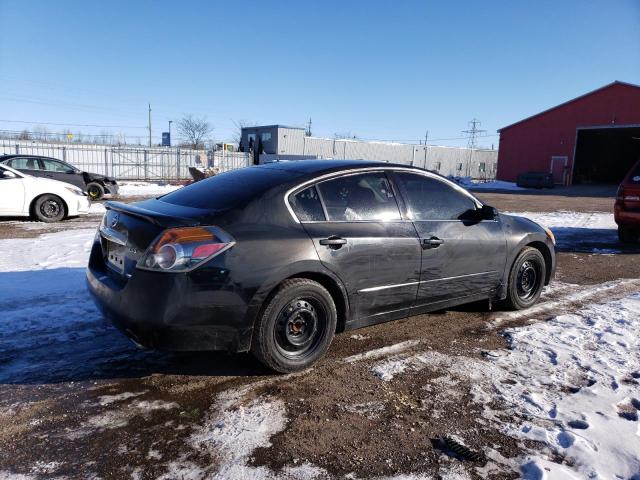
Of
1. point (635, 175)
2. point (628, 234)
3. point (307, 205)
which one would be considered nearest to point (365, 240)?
point (307, 205)

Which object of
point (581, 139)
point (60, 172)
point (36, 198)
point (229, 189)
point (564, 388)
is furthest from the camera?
point (581, 139)

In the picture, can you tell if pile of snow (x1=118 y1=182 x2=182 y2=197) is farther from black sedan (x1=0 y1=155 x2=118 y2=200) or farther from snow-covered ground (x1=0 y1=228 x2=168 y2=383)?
snow-covered ground (x1=0 y1=228 x2=168 y2=383)

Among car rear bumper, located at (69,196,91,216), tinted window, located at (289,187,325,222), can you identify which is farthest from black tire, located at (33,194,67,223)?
tinted window, located at (289,187,325,222)

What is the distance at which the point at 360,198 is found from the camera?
13.2ft

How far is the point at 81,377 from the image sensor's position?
347 centimetres

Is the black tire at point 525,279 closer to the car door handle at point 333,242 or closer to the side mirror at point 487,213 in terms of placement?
the side mirror at point 487,213

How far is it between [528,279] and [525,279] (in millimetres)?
68

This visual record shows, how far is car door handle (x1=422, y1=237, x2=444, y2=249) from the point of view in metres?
4.22

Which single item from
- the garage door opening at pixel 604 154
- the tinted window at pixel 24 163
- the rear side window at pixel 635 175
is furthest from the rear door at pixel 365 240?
the garage door opening at pixel 604 154

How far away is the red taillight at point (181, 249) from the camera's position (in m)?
3.13

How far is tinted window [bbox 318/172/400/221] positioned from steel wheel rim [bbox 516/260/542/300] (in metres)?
2.02

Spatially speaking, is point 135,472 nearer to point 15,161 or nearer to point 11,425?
point 11,425

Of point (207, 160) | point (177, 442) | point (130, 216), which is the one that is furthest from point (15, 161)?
point (207, 160)

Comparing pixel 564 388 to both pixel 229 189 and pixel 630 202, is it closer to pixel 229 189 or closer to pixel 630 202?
pixel 229 189
